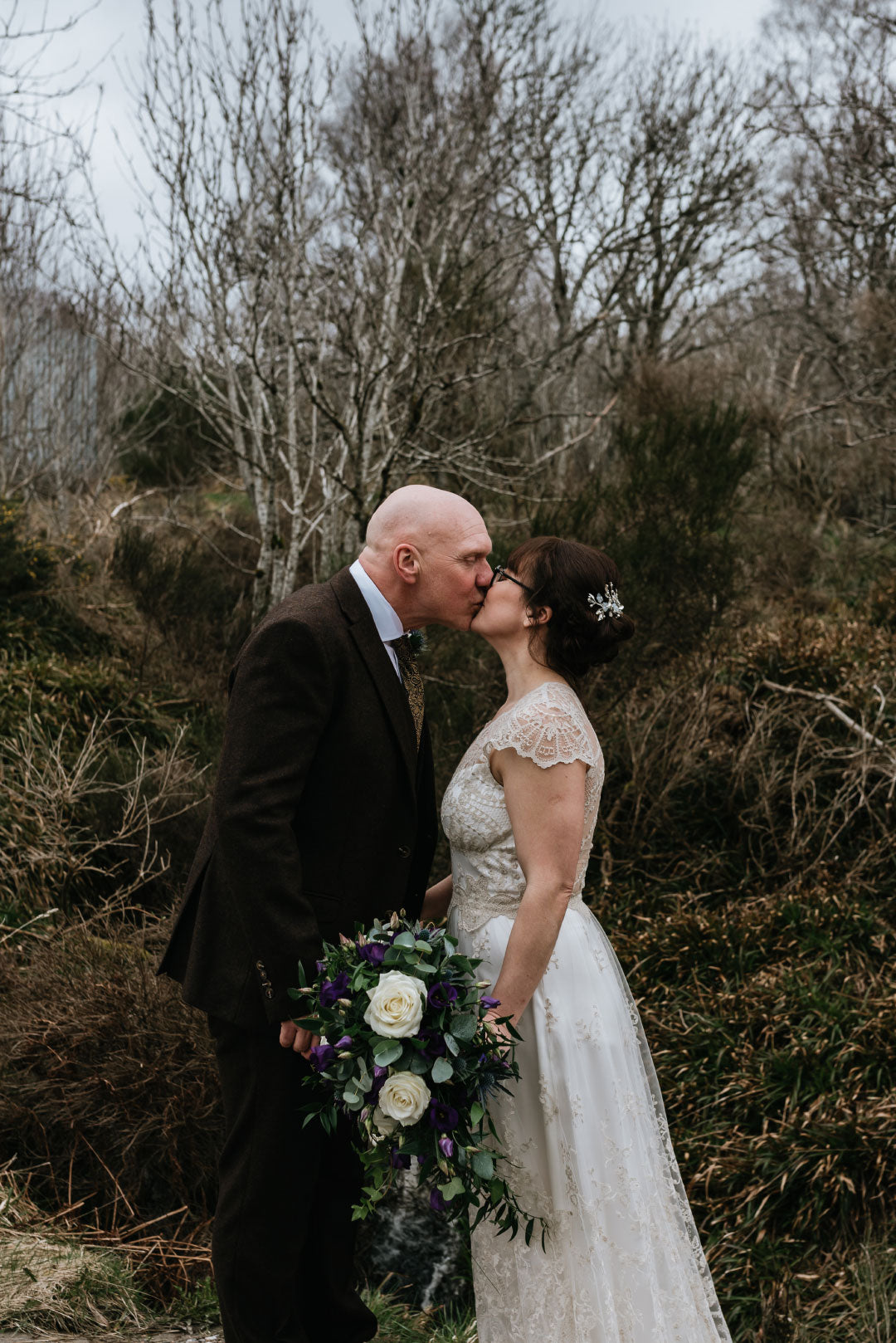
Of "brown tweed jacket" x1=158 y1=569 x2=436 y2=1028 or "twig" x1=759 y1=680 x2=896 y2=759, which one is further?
"twig" x1=759 y1=680 x2=896 y2=759

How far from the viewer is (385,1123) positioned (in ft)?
6.59

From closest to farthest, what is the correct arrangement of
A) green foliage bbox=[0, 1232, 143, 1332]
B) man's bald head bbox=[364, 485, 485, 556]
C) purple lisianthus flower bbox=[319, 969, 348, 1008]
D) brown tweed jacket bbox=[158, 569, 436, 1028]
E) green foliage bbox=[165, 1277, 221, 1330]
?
purple lisianthus flower bbox=[319, 969, 348, 1008]
brown tweed jacket bbox=[158, 569, 436, 1028]
man's bald head bbox=[364, 485, 485, 556]
green foliage bbox=[0, 1232, 143, 1332]
green foliage bbox=[165, 1277, 221, 1330]

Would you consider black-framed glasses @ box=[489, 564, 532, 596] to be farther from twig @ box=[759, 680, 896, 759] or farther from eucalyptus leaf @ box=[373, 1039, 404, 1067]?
twig @ box=[759, 680, 896, 759]

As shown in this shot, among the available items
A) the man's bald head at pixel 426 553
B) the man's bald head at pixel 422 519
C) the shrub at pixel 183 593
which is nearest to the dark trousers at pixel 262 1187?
the man's bald head at pixel 426 553

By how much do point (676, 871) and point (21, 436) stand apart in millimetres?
7472

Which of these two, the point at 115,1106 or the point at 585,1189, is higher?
the point at 585,1189

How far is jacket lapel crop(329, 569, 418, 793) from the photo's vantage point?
249 cm

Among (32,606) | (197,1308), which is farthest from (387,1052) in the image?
(32,606)

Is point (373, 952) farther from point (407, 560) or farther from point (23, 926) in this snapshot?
point (23, 926)

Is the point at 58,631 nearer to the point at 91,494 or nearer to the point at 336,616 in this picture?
the point at 91,494

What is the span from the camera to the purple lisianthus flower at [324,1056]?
2057mm

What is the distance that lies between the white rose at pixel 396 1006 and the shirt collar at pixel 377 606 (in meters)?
0.89

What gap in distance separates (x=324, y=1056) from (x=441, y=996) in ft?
0.85

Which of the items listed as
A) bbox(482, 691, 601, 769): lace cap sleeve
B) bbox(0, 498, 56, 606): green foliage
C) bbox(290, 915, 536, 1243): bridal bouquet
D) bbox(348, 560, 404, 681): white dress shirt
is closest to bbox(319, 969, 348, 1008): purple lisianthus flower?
bbox(290, 915, 536, 1243): bridal bouquet
